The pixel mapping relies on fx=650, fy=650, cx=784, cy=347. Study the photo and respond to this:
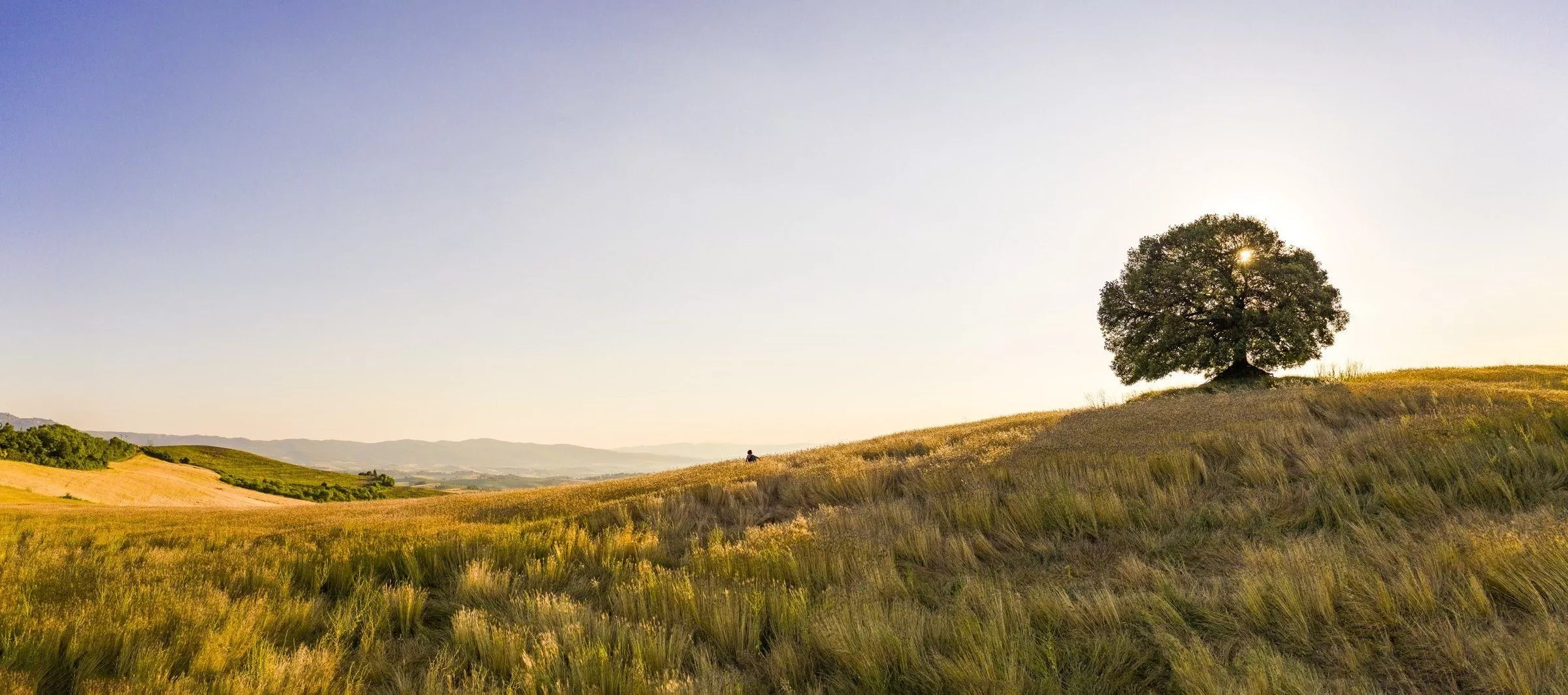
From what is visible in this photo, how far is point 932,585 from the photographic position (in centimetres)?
610

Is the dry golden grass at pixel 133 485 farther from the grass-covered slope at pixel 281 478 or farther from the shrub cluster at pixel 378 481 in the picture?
the shrub cluster at pixel 378 481

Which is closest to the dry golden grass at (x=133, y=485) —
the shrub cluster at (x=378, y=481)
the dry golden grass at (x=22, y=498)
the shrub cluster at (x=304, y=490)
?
the dry golden grass at (x=22, y=498)

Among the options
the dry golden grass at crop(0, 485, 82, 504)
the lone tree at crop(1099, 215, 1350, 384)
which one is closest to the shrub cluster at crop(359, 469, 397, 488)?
the dry golden grass at crop(0, 485, 82, 504)

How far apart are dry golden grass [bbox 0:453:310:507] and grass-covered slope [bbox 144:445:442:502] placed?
12.6 feet

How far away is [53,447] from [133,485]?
7.70m

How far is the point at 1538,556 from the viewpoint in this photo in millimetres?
4379

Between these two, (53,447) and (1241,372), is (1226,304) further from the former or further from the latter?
(53,447)

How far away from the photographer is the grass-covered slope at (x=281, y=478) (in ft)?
154

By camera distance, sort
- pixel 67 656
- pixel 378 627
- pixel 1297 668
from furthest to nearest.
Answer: pixel 378 627, pixel 67 656, pixel 1297 668

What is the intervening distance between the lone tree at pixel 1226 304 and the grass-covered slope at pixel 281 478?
48733 millimetres

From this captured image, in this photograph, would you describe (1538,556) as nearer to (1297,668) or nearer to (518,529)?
(1297,668)

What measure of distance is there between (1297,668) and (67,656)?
23.9 feet

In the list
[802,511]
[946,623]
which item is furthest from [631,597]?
[802,511]

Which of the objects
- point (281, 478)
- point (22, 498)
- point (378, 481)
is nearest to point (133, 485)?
point (22, 498)
